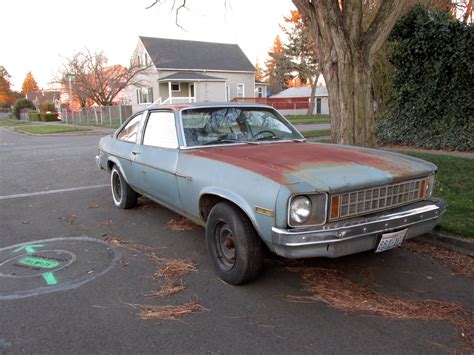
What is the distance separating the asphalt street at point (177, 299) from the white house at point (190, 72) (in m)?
28.9

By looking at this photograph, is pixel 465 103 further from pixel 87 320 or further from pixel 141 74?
pixel 141 74

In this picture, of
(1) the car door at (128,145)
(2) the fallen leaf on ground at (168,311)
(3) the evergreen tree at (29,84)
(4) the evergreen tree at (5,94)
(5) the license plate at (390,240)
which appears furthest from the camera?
(3) the evergreen tree at (29,84)

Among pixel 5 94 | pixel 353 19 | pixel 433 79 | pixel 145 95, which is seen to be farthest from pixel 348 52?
pixel 5 94

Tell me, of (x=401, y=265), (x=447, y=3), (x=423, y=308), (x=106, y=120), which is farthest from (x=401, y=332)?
(x=106, y=120)

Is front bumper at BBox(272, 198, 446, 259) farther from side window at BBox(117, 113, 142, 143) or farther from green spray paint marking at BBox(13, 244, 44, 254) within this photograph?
side window at BBox(117, 113, 142, 143)

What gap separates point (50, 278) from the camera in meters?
3.79

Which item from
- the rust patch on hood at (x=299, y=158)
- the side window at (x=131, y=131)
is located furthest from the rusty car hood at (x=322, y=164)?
the side window at (x=131, y=131)

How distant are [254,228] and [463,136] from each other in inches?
366

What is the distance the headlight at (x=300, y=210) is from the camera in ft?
9.86

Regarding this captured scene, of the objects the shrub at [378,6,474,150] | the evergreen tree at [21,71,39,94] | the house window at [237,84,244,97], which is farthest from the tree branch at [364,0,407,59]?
the evergreen tree at [21,71,39,94]

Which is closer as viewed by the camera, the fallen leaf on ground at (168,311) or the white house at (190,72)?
the fallen leaf on ground at (168,311)

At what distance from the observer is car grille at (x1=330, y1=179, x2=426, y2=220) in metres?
3.15

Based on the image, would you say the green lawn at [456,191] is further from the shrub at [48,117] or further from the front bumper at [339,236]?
the shrub at [48,117]

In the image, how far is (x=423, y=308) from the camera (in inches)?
126
